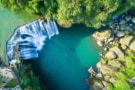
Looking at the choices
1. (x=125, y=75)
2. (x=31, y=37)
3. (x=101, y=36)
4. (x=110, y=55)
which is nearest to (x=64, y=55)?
(x=31, y=37)

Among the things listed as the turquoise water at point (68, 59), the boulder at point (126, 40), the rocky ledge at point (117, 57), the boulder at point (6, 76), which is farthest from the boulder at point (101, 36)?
the boulder at point (6, 76)

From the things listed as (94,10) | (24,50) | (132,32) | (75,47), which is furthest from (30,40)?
(132,32)

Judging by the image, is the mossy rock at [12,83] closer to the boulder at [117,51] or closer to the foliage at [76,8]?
the foliage at [76,8]

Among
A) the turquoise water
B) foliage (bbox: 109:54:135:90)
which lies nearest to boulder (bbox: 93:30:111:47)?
the turquoise water

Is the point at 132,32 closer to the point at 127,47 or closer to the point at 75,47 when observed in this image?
the point at 127,47

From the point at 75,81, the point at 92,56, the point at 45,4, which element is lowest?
the point at 75,81

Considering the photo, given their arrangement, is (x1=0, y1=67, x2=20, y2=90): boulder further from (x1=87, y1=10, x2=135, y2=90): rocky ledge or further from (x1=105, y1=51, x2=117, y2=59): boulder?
(x1=105, y1=51, x2=117, y2=59): boulder

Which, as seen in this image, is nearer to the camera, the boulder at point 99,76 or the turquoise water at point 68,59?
the boulder at point 99,76
